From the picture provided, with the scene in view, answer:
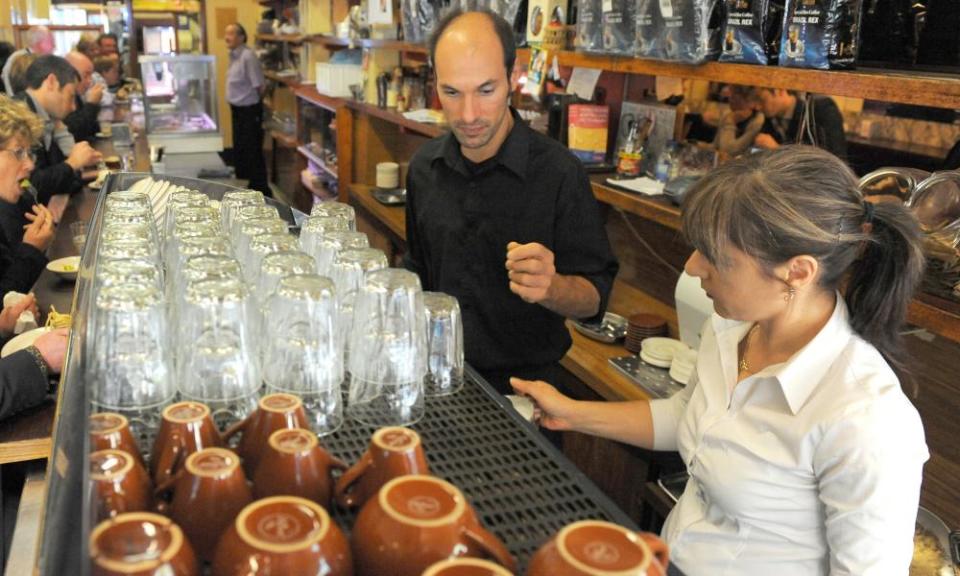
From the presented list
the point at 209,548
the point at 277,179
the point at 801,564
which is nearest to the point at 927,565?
the point at 801,564

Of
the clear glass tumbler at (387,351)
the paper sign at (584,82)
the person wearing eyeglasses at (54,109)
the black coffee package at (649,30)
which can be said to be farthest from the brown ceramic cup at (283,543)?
the person wearing eyeglasses at (54,109)

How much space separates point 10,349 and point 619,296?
212 cm

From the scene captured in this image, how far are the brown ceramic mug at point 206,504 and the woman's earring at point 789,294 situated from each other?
96cm

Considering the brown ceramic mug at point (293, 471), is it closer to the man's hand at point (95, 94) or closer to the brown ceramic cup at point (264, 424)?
the brown ceramic cup at point (264, 424)

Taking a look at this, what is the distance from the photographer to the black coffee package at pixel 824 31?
5.50ft

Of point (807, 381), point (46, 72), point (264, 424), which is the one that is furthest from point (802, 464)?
point (46, 72)

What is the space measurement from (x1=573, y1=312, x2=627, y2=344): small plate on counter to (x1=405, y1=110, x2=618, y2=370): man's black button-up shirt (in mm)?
566

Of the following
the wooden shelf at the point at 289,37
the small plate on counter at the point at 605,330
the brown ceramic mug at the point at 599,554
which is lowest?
the small plate on counter at the point at 605,330

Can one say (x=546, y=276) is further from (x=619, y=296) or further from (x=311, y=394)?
(x=619, y=296)

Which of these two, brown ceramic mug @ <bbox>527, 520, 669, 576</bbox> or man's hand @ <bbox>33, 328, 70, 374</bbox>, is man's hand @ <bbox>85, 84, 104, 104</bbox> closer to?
man's hand @ <bbox>33, 328, 70, 374</bbox>

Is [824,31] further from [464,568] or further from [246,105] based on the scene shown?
[246,105]

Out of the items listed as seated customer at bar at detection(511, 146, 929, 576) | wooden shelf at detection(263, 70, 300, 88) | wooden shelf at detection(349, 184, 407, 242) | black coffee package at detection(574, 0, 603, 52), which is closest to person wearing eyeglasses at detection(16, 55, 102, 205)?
wooden shelf at detection(349, 184, 407, 242)

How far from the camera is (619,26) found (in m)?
2.32

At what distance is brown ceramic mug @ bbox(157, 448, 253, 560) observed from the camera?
73 centimetres
